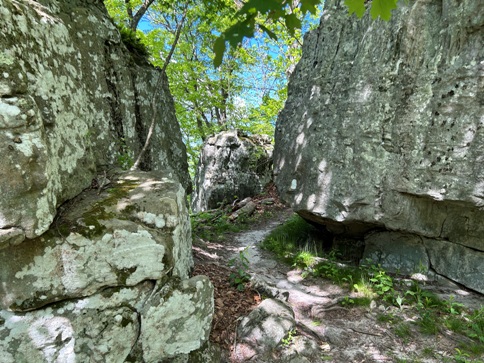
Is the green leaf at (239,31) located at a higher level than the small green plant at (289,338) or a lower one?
higher

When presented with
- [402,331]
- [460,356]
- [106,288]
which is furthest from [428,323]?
[106,288]

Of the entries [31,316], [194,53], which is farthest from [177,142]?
[194,53]

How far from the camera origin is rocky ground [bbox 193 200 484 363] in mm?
3453

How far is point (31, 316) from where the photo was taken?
2.39 meters

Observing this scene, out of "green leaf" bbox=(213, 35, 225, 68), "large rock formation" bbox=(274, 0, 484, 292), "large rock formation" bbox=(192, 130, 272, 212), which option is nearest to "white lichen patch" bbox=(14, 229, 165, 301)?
"green leaf" bbox=(213, 35, 225, 68)

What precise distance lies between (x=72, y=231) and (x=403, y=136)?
528cm

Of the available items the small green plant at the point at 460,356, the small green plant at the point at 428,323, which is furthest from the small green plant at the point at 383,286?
the small green plant at the point at 460,356

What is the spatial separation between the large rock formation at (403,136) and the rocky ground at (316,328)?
1084mm

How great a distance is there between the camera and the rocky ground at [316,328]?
345 cm

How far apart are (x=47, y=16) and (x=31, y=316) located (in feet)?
10.1

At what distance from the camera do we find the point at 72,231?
8.50 feet

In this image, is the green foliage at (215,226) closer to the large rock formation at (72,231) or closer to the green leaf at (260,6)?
the large rock formation at (72,231)

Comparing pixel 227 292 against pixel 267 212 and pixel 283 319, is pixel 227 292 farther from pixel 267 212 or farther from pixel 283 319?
pixel 267 212

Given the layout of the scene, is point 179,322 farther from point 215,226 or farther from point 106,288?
point 215,226
